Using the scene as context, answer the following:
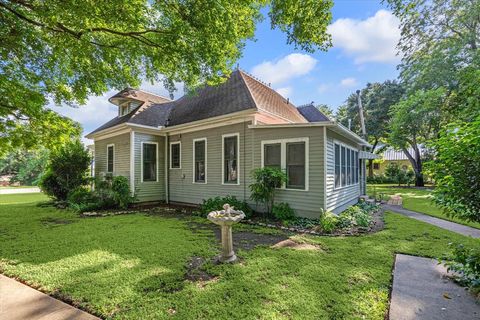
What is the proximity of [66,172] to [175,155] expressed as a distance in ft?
19.8

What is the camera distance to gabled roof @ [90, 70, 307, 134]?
9555 mm

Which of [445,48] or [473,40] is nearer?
[473,40]

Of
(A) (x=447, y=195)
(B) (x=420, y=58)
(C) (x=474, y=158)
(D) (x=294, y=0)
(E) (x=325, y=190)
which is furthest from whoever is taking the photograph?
(B) (x=420, y=58)

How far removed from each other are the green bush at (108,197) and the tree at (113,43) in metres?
3.17

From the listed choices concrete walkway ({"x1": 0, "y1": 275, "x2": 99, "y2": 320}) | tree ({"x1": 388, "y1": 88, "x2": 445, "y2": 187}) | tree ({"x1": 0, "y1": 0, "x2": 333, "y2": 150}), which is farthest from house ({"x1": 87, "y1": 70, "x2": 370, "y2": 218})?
tree ({"x1": 388, "y1": 88, "x2": 445, "y2": 187})

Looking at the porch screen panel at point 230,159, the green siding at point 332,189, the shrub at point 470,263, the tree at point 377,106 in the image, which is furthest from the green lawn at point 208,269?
the tree at point 377,106

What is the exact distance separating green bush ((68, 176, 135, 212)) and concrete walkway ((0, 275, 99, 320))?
6789 mm

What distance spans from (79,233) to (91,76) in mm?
4743

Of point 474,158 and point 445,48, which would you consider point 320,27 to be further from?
point 445,48

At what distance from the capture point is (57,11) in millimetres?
4730

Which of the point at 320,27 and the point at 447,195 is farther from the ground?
the point at 320,27

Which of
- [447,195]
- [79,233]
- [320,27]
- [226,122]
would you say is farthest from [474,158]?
[79,233]

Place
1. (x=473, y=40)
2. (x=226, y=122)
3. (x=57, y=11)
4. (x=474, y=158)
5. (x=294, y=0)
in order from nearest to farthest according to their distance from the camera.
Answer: (x=474, y=158) → (x=57, y=11) → (x=294, y=0) → (x=226, y=122) → (x=473, y=40)

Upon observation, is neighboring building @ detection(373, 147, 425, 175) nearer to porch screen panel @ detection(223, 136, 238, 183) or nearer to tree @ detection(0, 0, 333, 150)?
porch screen panel @ detection(223, 136, 238, 183)
